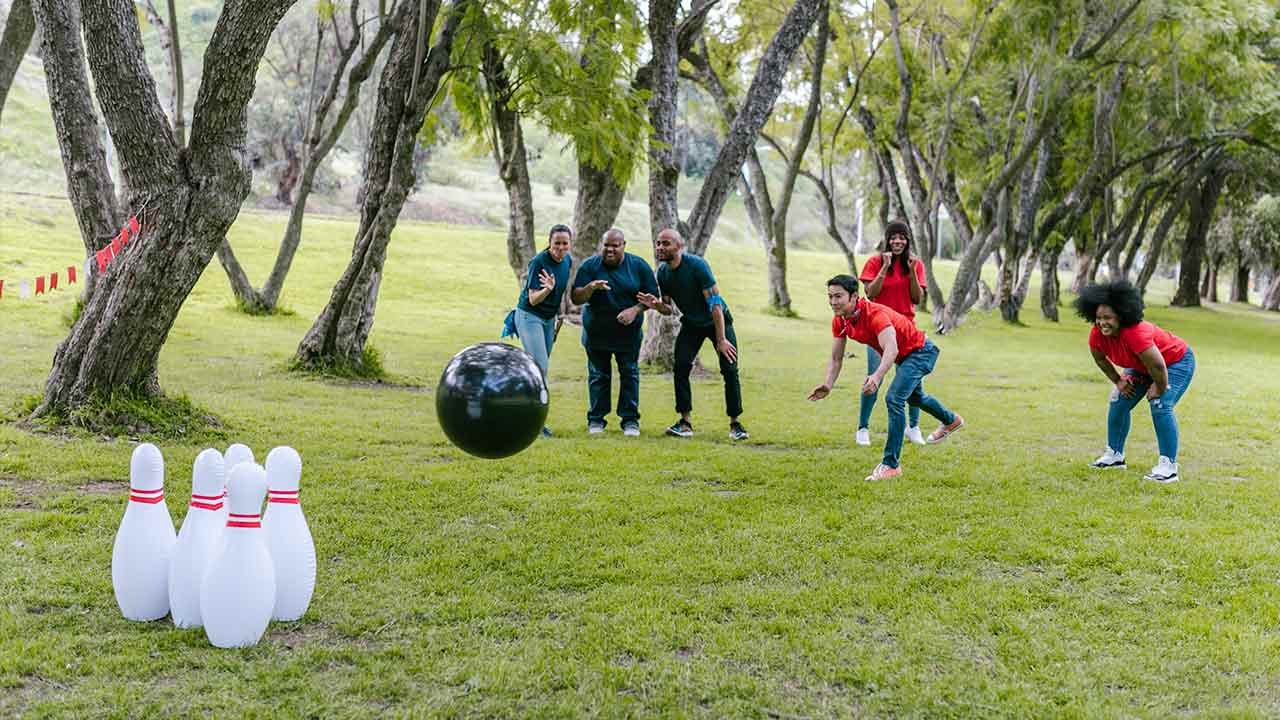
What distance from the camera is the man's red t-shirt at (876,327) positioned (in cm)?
764

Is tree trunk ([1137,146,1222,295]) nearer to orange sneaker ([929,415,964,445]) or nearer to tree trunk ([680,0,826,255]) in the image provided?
tree trunk ([680,0,826,255])

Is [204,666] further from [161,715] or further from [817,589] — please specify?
[817,589]

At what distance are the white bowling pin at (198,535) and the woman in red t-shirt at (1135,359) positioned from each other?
583 centimetres

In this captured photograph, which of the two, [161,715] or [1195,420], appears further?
[1195,420]

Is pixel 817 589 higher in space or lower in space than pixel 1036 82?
lower

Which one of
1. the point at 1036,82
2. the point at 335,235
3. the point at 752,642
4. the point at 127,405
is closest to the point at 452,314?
the point at 335,235

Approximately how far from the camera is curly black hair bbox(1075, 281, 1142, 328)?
7.42 metres

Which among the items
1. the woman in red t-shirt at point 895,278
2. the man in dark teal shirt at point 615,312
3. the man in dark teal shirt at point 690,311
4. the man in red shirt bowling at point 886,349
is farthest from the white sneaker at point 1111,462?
the man in dark teal shirt at point 615,312

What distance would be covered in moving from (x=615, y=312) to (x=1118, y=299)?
402 centimetres

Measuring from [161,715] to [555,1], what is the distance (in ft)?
37.0

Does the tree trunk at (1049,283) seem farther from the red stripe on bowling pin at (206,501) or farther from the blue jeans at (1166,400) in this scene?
the red stripe on bowling pin at (206,501)

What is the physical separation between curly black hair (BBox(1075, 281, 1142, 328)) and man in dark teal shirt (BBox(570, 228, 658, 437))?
137 inches

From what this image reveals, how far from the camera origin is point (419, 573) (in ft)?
Result: 17.2

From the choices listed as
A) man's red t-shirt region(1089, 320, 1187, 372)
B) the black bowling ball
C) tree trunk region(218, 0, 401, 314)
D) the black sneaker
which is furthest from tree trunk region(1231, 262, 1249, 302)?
the black bowling ball
